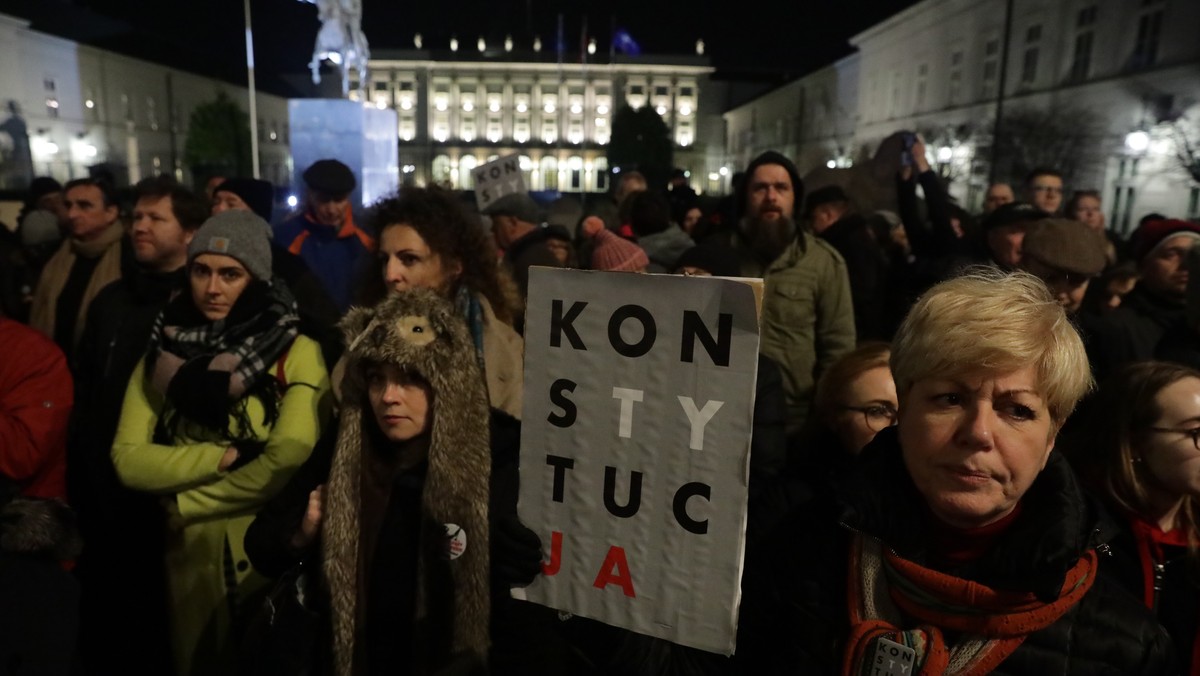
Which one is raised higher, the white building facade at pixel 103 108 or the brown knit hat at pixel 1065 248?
the white building facade at pixel 103 108

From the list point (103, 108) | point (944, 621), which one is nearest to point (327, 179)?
point (944, 621)

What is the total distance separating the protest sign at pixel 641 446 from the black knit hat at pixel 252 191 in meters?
3.72

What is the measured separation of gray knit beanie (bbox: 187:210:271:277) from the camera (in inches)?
105

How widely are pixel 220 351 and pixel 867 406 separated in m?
1.99

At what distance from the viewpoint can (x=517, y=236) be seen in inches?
209

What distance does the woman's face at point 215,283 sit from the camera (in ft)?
8.77

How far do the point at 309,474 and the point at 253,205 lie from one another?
321 cm

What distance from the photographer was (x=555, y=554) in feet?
5.09

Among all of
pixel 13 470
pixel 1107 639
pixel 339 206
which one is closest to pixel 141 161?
pixel 339 206

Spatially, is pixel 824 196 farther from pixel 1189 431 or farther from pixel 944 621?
pixel 944 621

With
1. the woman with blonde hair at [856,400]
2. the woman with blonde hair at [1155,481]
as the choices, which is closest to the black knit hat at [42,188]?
the woman with blonde hair at [856,400]

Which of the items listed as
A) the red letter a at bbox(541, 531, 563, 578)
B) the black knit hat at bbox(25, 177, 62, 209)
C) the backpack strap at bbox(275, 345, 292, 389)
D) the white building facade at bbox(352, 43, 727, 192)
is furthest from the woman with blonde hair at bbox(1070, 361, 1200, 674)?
the white building facade at bbox(352, 43, 727, 192)

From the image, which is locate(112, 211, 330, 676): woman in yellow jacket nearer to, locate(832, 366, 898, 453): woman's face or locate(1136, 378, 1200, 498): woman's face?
locate(832, 366, 898, 453): woman's face

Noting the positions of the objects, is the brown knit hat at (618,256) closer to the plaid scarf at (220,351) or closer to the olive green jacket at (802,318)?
the olive green jacket at (802,318)
